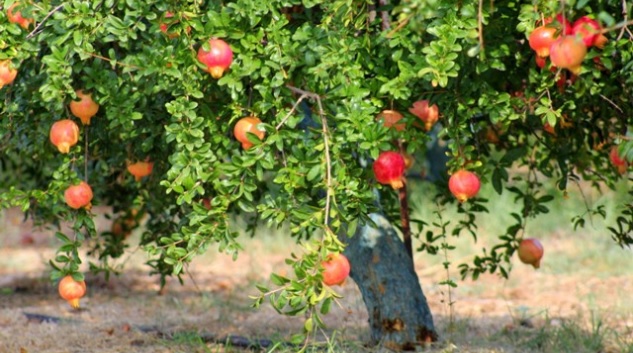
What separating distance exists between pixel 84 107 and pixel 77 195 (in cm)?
28

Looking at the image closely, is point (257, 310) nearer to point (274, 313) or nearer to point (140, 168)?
point (274, 313)

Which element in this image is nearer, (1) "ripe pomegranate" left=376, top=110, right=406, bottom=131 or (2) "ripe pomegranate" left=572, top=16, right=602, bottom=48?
(2) "ripe pomegranate" left=572, top=16, right=602, bottom=48

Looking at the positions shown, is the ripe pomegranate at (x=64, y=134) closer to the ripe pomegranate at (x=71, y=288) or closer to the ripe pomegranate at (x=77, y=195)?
the ripe pomegranate at (x=77, y=195)

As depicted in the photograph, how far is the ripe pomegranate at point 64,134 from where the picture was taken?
2.89 m

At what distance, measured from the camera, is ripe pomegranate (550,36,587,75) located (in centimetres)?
217

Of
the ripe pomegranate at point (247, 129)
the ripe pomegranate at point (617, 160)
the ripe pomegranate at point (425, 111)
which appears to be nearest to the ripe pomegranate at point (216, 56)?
the ripe pomegranate at point (247, 129)

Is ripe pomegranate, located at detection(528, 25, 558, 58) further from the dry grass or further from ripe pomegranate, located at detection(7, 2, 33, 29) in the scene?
ripe pomegranate, located at detection(7, 2, 33, 29)

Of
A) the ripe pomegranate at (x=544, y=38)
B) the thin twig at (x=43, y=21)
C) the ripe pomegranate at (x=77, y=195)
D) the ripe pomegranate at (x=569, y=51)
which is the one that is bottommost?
the ripe pomegranate at (x=77, y=195)

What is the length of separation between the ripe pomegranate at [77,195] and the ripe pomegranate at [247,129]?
0.59 meters

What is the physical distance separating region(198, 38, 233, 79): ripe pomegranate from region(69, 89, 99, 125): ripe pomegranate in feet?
1.62

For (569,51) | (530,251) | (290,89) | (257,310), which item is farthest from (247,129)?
(257,310)

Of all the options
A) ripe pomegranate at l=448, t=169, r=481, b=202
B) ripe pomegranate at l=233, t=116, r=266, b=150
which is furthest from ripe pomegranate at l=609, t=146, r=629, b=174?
ripe pomegranate at l=233, t=116, r=266, b=150

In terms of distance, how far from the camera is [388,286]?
3639 millimetres

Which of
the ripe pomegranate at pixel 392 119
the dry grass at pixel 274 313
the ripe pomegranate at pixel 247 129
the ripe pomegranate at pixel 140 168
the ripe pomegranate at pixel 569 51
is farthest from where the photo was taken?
the dry grass at pixel 274 313
